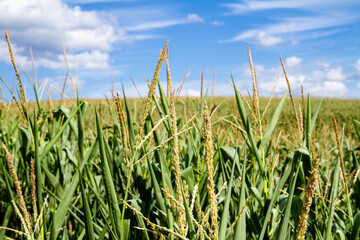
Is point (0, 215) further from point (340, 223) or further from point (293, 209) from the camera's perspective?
point (340, 223)

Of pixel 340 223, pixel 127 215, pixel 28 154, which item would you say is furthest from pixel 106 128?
pixel 340 223

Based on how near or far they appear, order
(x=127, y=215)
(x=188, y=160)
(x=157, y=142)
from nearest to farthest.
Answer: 1. (x=127, y=215)
2. (x=157, y=142)
3. (x=188, y=160)

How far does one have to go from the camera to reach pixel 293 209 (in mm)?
1172

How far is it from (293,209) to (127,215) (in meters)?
0.61

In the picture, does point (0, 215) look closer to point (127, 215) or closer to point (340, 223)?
point (127, 215)

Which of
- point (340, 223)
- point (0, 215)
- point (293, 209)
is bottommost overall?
point (0, 215)

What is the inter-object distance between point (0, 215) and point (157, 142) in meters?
1.75

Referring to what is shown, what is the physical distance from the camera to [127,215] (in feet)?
3.68

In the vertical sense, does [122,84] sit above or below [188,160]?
above

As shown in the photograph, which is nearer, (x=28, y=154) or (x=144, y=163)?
(x=144, y=163)

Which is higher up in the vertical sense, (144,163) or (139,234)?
(144,163)

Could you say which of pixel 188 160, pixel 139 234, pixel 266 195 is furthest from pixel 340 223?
pixel 139 234

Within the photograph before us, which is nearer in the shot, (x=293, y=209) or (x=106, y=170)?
(x=106, y=170)

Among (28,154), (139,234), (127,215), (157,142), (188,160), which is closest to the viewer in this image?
(127,215)
